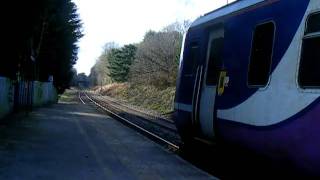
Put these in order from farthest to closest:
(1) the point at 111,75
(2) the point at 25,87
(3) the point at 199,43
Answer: (1) the point at 111,75 < (2) the point at 25,87 < (3) the point at 199,43

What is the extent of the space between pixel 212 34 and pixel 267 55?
348 cm

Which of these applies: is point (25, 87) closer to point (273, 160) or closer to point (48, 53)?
point (48, 53)

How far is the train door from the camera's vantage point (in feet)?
40.9

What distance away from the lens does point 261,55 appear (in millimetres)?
10250

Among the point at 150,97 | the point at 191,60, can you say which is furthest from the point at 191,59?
the point at 150,97

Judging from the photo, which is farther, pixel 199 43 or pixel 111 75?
pixel 111 75

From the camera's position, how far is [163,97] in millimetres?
61594

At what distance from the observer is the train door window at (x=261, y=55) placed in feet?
32.4

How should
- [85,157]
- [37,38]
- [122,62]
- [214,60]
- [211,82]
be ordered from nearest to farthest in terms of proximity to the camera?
[211,82] < [214,60] < [85,157] < [37,38] < [122,62]

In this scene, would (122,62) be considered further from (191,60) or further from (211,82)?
(211,82)

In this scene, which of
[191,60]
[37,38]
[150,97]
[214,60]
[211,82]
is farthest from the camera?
[150,97]

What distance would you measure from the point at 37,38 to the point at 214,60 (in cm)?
3094

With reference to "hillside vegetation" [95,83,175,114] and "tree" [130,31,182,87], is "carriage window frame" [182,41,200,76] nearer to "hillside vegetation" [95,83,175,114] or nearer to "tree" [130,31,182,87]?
"hillside vegetation" [95,83,175,114]

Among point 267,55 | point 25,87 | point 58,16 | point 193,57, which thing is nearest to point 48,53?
point 58,16
